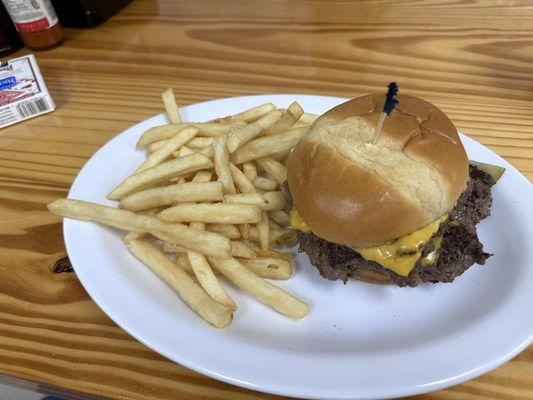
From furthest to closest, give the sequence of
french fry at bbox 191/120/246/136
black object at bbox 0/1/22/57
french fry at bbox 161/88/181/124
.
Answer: black object at bbox 0/1/22/57 → french fry at bbox 161/88/181/124 → french fry at bbox 191/120/246/136

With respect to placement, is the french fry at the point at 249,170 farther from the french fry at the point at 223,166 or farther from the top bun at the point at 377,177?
the top bun at the point at 377,177

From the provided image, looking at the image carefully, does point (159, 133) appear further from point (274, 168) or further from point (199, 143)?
point (274, 168)

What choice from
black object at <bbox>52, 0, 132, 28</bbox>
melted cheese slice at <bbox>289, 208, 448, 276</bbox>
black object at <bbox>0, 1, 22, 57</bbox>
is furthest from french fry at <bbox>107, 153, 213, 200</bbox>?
black object at <bbox>52, 0, 132, 28</bbox>

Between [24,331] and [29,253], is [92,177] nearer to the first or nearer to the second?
[29,253]

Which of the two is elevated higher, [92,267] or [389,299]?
[92,267]

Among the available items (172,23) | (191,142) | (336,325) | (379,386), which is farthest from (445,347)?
(172,23)

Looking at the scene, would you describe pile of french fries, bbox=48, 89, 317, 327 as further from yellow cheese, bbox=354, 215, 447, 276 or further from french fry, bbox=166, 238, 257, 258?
yellow cheese, bbox=354, 215, 447, 276

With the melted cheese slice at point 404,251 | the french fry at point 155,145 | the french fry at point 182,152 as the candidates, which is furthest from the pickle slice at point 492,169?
the french fry at point 155,145
